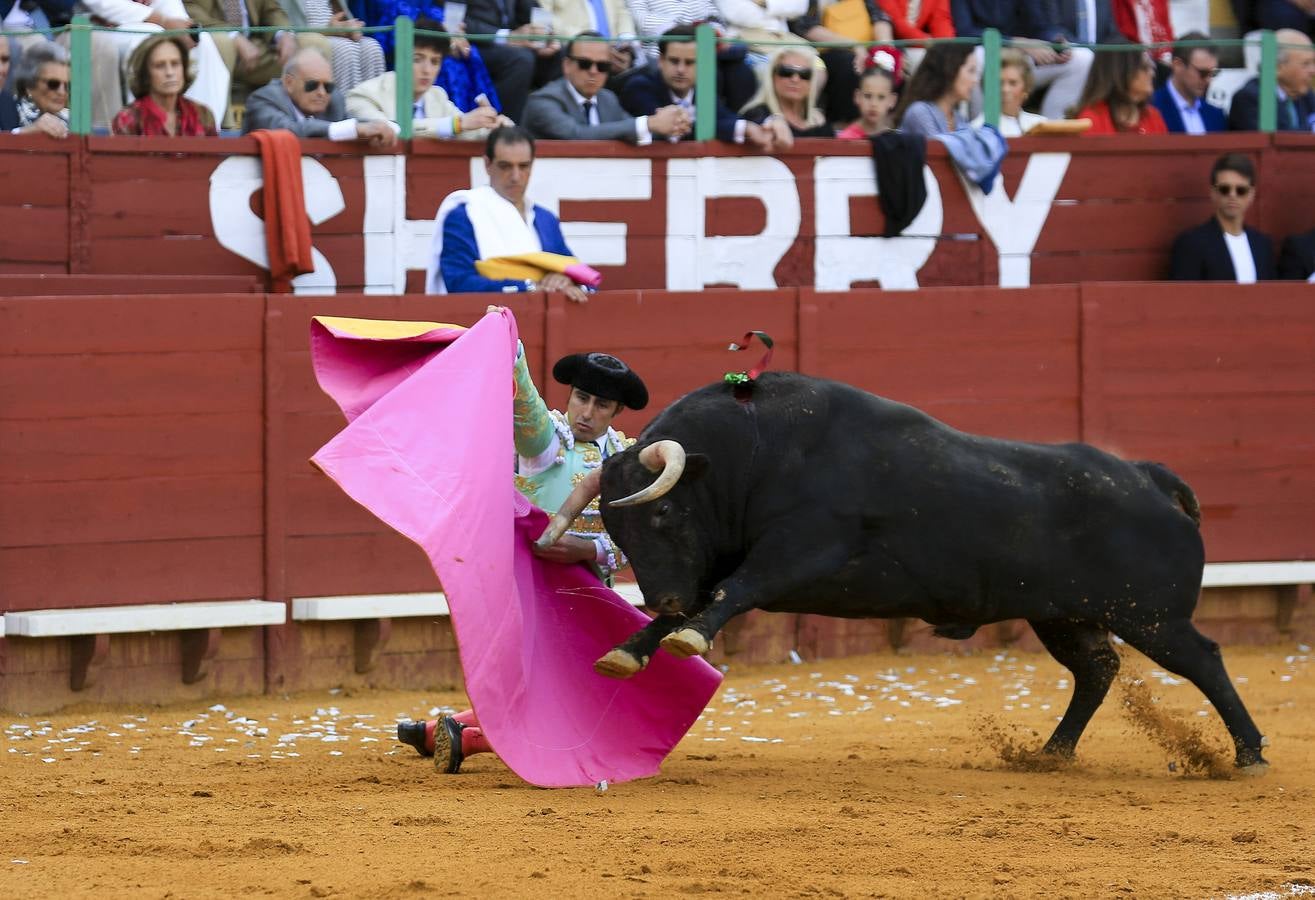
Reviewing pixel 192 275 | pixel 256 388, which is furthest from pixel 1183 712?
pixel 192 275

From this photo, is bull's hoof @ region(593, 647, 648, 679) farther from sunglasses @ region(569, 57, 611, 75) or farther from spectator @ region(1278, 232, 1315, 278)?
spectator @ region(1278, 232, 1315, 278)

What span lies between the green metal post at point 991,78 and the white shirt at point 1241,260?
1.19 meters

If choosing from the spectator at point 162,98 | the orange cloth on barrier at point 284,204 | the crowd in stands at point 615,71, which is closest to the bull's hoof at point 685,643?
the orange cloth on barrier at point 284,204

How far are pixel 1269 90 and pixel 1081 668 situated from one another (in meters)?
4.26

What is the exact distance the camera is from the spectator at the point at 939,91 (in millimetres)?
8898

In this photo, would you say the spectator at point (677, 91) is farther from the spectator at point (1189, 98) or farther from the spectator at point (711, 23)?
the spectator at point (1189, 98)

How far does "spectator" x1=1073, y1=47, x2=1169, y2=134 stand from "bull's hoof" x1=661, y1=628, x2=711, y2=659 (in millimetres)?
5064

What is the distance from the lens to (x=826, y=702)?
7559 millimetres

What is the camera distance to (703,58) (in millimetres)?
8438

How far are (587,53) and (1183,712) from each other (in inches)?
136

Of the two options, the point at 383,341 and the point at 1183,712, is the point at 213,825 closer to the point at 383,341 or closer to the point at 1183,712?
the point at 383,341

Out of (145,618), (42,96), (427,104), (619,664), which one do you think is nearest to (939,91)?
(427,104)

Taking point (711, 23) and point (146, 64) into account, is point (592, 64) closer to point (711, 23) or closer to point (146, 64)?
point (711, 23)

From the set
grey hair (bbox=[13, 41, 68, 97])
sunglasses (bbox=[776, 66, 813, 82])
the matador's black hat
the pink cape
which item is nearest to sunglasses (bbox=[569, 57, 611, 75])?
sunglasses (bbox=[776, 66, 813, 82])
